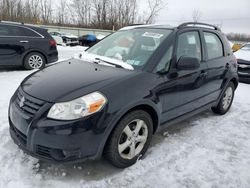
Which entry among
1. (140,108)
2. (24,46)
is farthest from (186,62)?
(24,46)

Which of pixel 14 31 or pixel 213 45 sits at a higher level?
pixel 14 31

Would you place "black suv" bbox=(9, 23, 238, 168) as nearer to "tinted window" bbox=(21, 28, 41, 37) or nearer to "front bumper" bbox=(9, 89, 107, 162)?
"front bumper" bbox=(9, 89, 107, 162)

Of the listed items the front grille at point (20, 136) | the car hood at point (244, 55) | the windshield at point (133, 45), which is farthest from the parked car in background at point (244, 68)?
the front grille at point (20, 136)

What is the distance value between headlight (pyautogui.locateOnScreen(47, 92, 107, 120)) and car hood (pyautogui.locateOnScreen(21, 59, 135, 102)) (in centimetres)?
6

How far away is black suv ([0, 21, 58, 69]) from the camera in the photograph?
7047mm

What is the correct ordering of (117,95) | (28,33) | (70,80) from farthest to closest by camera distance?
(28,33)
(70,80)
(117,95)

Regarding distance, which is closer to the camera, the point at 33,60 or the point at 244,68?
the point at 33,60

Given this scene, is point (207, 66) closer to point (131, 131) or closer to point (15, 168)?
point (131, 131)

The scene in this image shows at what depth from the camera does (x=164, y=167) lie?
2891mm

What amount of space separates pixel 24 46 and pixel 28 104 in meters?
5.48

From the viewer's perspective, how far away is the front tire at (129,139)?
257 centimetres

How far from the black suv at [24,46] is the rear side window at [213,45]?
17.9 feet

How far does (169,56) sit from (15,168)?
7.53ft

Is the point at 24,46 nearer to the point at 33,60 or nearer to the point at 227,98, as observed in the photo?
the point at 33,60
